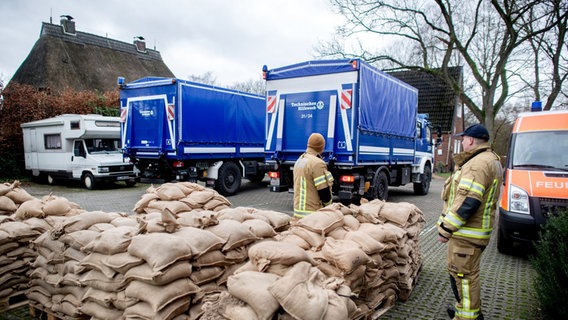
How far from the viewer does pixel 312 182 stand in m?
4.43

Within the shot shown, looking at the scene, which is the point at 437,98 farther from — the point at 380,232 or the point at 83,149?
the point at 380,232

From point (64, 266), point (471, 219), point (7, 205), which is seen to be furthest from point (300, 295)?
point (7, 205)

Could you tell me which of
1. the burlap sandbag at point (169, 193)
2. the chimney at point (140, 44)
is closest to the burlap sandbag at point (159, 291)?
the burlap sandbag at point (169, 193)

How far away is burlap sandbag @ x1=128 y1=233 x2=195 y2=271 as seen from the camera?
258 centimetres

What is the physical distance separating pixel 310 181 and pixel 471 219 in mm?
1813

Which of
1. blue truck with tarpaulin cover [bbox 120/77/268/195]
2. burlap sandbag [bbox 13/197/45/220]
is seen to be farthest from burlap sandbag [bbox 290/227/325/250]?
blue truck with tarpaulin cover [bbox 120/77/268/195]

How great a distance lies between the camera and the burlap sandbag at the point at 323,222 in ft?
10.6

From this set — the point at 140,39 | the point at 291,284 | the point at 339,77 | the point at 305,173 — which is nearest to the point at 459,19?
the point at 339,77

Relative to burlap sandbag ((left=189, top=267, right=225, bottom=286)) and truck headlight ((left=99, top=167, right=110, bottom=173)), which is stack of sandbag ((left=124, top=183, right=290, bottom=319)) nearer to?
burlap sandbag ((left=189, top=267, right=225, bottom=286))

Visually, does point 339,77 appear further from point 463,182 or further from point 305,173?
point 463,182

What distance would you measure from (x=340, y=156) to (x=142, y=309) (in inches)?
240

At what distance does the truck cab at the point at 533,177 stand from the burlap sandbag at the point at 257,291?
4.15 metres

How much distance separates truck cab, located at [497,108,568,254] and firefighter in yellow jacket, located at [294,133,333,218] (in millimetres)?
2849

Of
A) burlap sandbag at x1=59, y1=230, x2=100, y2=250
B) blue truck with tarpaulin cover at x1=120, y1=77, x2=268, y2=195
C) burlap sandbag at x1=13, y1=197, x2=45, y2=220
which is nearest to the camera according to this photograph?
burlap sandbag at x1=59, y1=230, x2=100, y2=250
